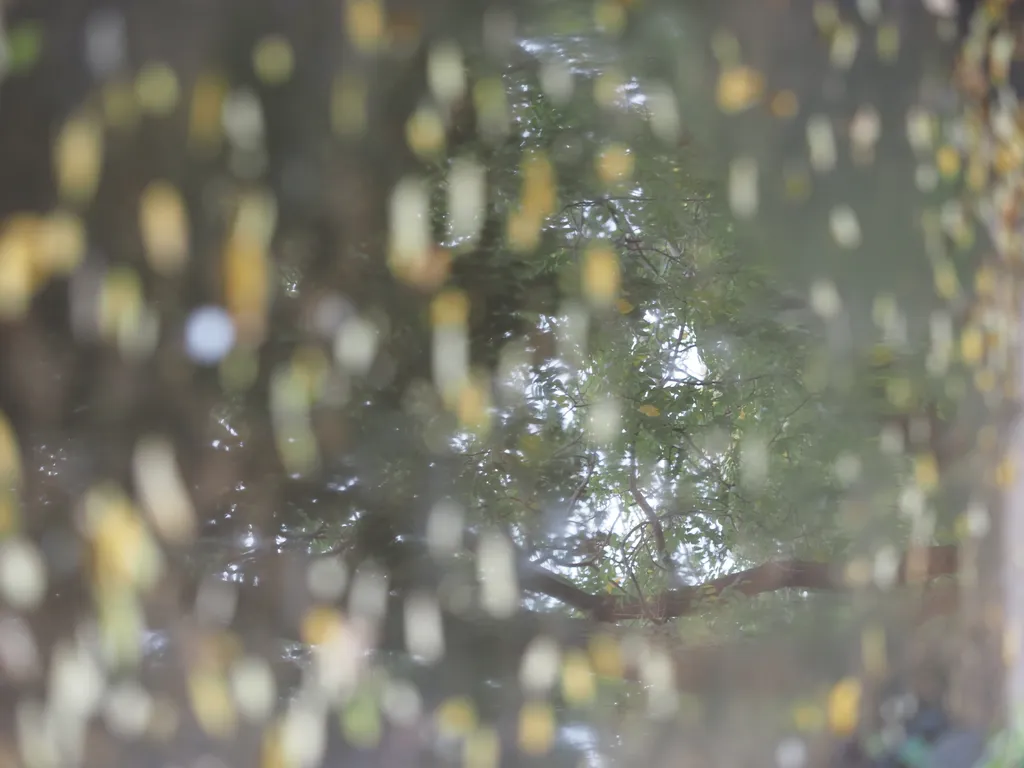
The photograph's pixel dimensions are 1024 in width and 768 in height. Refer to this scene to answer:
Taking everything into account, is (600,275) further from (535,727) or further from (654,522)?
(535,727)

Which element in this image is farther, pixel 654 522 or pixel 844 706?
pixel 844 706

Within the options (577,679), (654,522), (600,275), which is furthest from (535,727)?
(600,275)

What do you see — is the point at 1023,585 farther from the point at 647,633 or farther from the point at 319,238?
the point at 319,238

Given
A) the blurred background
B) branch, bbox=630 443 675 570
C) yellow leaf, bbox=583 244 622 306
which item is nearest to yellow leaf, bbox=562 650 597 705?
the blurred background

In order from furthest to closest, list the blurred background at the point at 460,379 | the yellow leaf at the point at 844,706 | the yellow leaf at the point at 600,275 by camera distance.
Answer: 1. the yellow leaf at the point at 844,706
2. the yellow leaf at the point at 600,275
3. the blurred background at the point at 460,379

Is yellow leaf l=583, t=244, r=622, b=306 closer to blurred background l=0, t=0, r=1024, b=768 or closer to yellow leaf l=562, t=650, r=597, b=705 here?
blurred background l=0, t=0, r=1024, b=768

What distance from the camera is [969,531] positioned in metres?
1.11

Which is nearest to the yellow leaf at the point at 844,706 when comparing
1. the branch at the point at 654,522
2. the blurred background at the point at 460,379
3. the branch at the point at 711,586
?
the blurred background at the point at 460,379

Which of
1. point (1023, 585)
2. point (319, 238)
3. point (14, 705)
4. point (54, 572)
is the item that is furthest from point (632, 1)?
point (1023, 585)

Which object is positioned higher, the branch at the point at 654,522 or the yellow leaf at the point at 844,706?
the branch at the point at 654,522

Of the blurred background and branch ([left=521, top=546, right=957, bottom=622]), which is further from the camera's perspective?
branch ([left=521, top=546, right=957, bottom=622])

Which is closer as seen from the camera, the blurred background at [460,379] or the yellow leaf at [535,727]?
the blurred background at [460,379]

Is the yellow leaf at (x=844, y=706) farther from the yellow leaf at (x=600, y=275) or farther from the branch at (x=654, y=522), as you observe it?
the yellow leaf at (x=600, y=275)

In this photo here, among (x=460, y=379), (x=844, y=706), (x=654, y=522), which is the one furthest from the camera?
(x=844, y=706)
